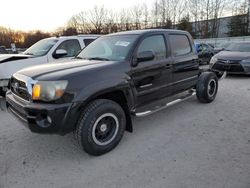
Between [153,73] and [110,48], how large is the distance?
2.99 ft

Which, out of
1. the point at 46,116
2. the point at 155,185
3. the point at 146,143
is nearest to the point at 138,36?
the point at 146,143

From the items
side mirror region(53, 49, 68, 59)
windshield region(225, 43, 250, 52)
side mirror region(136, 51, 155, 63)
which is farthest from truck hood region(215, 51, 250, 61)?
side mirror region(136, 51, 155, 63)

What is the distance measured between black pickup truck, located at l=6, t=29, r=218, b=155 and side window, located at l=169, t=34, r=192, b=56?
0.04ft

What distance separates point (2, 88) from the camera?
19.9 ft

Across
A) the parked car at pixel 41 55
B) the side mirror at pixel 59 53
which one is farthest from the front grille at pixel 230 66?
the side mirror at pixel 59 53

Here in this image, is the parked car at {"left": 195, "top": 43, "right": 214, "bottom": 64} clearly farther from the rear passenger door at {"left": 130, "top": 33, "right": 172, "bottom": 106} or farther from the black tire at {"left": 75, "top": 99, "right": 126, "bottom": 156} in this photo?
the black tire at {"left": 75, "top": 99, "right": 126, "bottom": 156}

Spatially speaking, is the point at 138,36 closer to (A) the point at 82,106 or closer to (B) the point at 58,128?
(A) the point at 82,106

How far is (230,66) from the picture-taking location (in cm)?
913

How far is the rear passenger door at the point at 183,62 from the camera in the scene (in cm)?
482

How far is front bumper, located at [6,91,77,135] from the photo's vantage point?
2.91 metres

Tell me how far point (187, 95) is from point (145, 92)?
174 centimetres

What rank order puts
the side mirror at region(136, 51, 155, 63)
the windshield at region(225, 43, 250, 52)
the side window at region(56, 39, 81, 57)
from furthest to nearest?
the windshield at region(225, 43, 250, 52) < the side window at region(56, 39, 81, 57) < the side mirror at region(136, 51, 155, 63)

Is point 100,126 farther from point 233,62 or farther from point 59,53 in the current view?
point 233,62

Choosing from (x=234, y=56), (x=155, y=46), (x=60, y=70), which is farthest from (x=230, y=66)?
(x=60, y=70)
